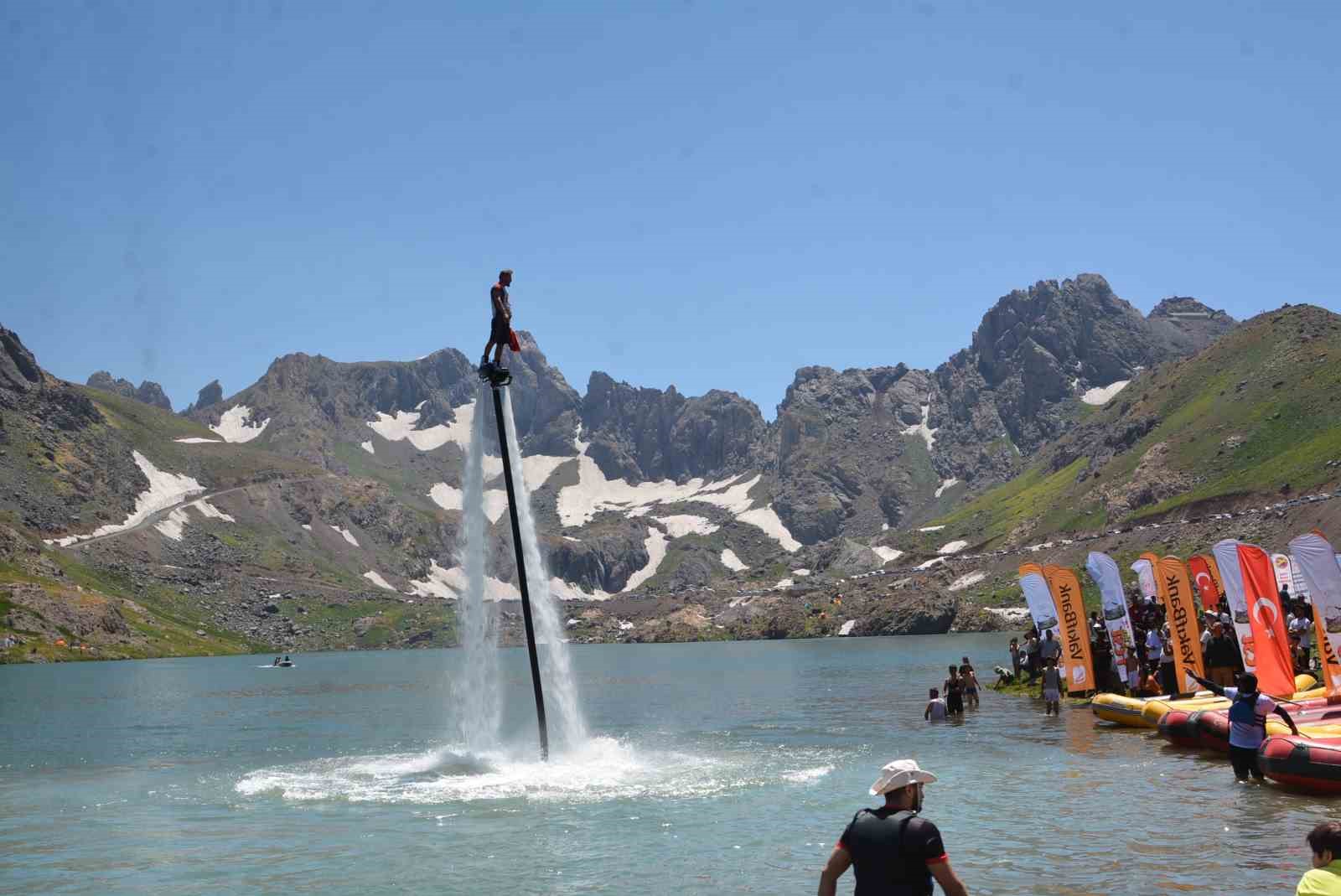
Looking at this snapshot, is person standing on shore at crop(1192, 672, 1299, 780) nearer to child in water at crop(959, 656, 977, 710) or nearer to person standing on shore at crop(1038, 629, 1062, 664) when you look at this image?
person standing on shore at crop(1038, 629, 1062, 664)

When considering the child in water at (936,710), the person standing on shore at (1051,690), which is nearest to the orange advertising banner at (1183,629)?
the person standing on shore at (1051,690)

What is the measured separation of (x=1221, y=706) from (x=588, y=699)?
65.6 meters

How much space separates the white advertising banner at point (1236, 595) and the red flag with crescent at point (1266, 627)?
14.9 inches

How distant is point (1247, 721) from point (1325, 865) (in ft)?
70.4

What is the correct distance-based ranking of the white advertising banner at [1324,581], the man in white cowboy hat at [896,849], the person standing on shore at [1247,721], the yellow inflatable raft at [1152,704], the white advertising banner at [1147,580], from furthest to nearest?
the white advertising banner at [1147,580] < the yellow inflatable raft at [1152,704] < the white advertising banner at [1324,581] < the person standing on shore at [1247,721] < the man in white cowboy hat at [896,849]

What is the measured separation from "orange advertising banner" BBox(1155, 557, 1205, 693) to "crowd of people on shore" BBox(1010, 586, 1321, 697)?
39 centimetres

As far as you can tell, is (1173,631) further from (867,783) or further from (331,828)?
(331,828)

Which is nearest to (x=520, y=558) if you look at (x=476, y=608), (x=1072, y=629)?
(x=476, y=608)

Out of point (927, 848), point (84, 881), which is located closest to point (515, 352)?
point (84, 881)

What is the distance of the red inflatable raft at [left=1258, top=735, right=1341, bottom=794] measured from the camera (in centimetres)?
2958

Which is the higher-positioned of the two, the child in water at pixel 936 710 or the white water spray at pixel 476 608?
the white water spray at pixel 476 608

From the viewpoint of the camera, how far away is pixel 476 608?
1548 inches

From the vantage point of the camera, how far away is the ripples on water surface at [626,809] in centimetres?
2498

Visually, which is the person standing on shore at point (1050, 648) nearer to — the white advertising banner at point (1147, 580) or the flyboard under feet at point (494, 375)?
the white advertising banner at point (1147, 580)
